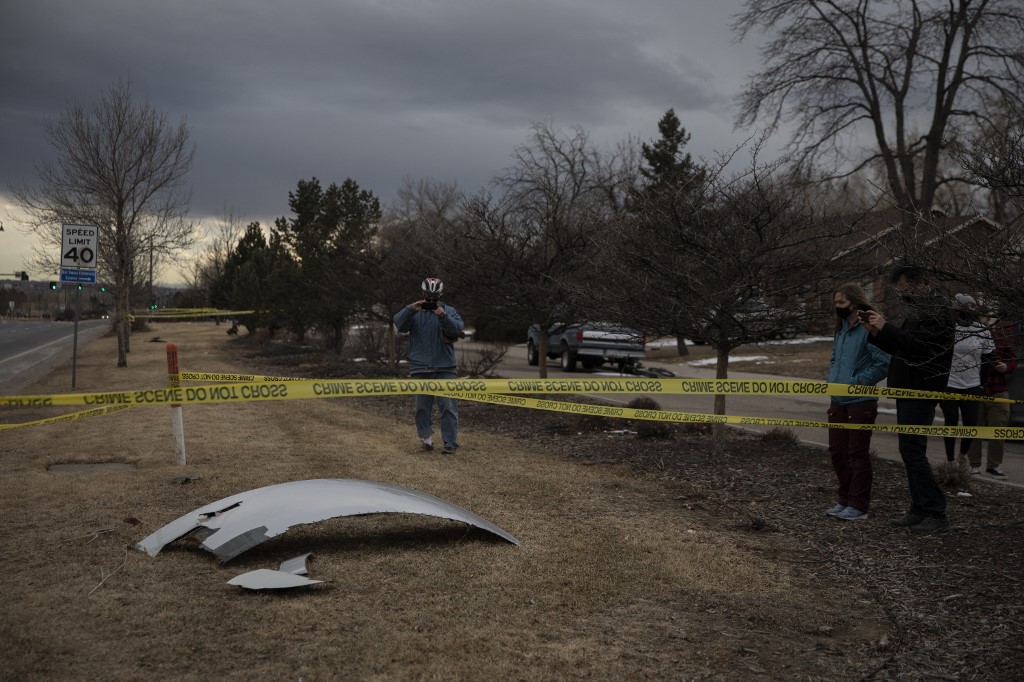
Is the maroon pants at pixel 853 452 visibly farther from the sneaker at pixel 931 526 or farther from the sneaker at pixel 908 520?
the sneaker at pixel 931 526

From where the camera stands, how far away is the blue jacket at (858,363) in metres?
6.32

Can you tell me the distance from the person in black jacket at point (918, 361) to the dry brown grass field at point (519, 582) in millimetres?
290

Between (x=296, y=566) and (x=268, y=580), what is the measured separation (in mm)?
285

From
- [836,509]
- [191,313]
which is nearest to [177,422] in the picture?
[836,509]

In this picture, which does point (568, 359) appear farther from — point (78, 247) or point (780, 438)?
point (780, 438)

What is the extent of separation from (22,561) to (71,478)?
2571mm

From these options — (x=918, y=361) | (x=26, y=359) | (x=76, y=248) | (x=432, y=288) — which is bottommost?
(x=26, y=359)

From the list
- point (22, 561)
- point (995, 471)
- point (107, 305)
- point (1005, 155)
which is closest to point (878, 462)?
point (995, 471)

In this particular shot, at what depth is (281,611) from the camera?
4.33 meters

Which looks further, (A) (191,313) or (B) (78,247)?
(A) (191,313)

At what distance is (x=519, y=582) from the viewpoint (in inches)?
193

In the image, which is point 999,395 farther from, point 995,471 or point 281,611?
point 281,611

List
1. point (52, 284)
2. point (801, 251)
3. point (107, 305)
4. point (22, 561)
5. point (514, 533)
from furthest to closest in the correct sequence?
point (107, 305)
point (52, 284)
point (801, 251)
point (514, 533)
point (22, 561)

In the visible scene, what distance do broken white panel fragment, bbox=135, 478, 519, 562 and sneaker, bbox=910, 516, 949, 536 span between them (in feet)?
9.46
